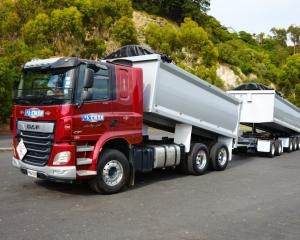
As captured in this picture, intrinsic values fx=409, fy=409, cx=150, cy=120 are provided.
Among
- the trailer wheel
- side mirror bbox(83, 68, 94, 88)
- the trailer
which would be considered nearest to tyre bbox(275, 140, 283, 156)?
the trailer

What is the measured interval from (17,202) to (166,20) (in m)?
42.6

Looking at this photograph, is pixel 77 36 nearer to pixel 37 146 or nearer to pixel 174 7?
pixel 37 146

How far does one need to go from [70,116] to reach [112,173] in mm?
1640

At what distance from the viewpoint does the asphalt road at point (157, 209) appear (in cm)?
592

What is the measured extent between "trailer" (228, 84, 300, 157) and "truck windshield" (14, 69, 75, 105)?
917 cm

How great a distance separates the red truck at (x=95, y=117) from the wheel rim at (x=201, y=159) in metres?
0.90

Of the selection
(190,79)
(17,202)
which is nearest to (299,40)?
(190,79)

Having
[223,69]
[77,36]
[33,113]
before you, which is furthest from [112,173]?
[223,69]

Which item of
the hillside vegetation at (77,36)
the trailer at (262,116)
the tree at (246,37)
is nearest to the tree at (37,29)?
the hillside vegetation at (77,36)

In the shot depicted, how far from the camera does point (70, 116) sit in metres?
7.43

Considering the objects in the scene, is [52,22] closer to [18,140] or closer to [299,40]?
[18,140]

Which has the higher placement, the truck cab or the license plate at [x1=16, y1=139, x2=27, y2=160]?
the truck cab

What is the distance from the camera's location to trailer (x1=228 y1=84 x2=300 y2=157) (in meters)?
15.7

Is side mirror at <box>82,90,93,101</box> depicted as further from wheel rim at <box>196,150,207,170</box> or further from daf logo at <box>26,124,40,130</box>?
wheel rim at <box>196,150,207,170</box>
